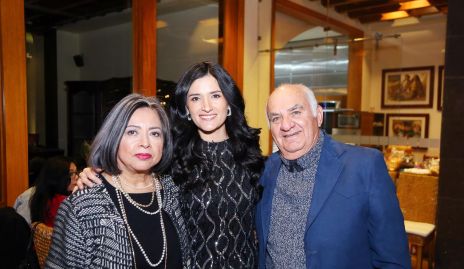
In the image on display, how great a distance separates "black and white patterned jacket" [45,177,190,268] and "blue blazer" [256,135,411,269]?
685 mm

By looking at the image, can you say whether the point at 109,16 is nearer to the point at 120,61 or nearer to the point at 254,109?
the point at 120,61

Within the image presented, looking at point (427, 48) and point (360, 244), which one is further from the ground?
point (427, 48)

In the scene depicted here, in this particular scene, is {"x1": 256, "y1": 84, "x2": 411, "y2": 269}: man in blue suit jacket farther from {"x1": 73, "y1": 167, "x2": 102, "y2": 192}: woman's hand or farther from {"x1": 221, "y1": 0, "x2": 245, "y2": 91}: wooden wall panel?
{"x1": 221, "y1": 0, "x2": 245, "y2": 91}: wooden wall panel

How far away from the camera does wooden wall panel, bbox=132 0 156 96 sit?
3.12 m

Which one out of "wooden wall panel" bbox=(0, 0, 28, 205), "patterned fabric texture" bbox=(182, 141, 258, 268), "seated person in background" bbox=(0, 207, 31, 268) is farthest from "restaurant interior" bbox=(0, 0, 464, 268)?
"patterned fabric texture" bbox=(182, 141, 258, 268)

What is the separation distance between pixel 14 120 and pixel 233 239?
67.1 inches

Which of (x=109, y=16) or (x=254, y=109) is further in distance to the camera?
(x=254, y=109)

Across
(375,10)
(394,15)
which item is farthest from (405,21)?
(375,10)

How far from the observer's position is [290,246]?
1.42 meters

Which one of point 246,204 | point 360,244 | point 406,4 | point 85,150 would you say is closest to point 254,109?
point 85,150

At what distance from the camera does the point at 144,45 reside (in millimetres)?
3133

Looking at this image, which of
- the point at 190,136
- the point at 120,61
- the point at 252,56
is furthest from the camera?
the point at 252,56

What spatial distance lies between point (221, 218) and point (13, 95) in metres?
1.68

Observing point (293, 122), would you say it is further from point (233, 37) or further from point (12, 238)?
point (233, 37)
